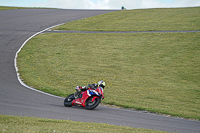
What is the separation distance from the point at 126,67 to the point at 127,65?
2.31 feet

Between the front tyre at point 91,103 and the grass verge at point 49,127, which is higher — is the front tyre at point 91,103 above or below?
above

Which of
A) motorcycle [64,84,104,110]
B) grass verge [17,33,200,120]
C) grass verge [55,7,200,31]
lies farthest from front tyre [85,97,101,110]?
grass verge [55,7,200,31]

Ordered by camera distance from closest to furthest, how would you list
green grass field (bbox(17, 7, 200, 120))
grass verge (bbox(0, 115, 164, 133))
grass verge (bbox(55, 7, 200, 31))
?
grass verge (bbox(0, 115, 164, 133)) < green grass field (bbox(17, 7, 200, 120)) < grass verge (bbox(55, 7, 200, 31))

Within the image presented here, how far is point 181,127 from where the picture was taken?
10.1 m

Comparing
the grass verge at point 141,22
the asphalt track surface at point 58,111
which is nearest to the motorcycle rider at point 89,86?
the asphalt track surface at point 58,111

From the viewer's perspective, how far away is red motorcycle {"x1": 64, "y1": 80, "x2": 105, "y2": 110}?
11883mm

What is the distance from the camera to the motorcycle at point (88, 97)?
11875mm

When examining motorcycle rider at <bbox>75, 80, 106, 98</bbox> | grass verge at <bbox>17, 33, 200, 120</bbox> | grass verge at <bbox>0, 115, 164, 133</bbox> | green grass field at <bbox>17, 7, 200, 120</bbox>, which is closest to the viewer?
grass verge at <bbox>0, 115, 164, 133</bbox>

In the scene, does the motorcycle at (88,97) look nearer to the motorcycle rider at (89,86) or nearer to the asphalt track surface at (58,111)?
the motorcycle rider at (89,86)

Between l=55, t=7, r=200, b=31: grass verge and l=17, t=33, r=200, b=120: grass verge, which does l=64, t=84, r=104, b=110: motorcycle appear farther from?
l=55, t=7, r=200, b=31: grass verge

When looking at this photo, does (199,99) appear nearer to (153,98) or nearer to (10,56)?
(153,98)

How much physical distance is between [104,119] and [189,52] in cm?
2029

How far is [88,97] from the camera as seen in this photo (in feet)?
39.2

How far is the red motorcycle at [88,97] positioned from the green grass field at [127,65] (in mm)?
2477
